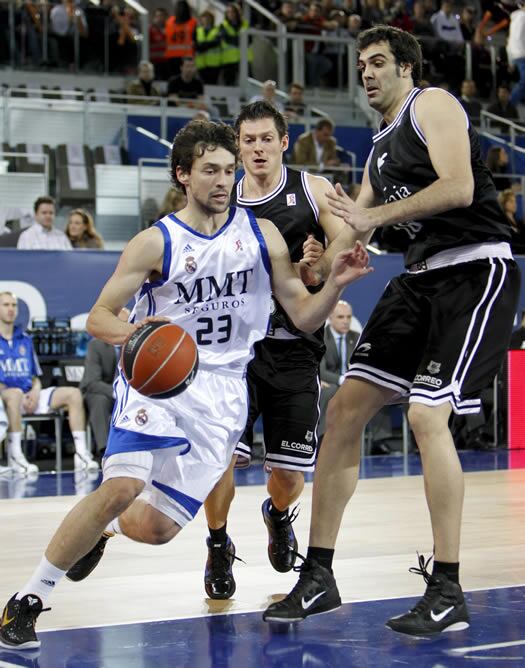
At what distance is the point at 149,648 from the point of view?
13.1ft

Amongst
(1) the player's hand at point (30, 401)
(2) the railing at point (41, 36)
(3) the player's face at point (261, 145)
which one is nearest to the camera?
(3) the player's face at point (261, 145)

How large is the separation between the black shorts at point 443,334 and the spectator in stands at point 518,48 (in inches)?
543

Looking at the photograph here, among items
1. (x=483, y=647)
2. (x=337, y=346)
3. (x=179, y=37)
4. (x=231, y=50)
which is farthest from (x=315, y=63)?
(x=483, y=647)

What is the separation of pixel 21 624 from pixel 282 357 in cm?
188

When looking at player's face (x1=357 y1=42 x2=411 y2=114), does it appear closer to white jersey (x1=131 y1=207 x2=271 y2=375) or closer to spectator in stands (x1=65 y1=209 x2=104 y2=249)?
white jersey (x1=131 y1=207 x2=271 y2=375)

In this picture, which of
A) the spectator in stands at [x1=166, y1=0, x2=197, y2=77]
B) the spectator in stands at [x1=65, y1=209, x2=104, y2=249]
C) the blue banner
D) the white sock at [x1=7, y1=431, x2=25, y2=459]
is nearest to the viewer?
the white sock at [x1=7, y1=431, x2=25, y2=459]

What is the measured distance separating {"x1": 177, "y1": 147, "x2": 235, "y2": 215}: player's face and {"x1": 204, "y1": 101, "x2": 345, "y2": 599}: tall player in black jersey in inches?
39.0

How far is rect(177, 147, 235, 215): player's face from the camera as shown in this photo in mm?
4348

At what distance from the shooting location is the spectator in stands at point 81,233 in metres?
11.4

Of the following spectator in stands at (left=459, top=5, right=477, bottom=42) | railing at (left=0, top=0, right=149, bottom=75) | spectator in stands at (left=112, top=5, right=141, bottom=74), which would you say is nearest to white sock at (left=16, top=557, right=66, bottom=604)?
railing at (left=0, top=0, right=149, bottom=75)

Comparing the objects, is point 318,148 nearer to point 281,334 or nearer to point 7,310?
point 7,310

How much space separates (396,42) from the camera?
4574 mm

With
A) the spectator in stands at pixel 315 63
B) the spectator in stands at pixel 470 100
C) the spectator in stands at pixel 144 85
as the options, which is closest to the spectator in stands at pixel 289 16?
the spectator in stands at pixel 315 63

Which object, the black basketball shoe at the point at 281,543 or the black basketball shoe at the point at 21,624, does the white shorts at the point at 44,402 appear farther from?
the black basketball shoe at the point at 21,624
